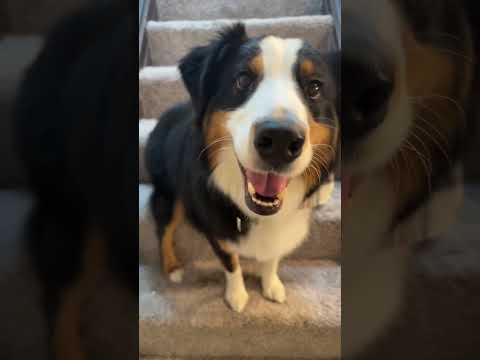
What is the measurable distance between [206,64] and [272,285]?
29 centimetres

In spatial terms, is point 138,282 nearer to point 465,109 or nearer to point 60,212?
point 60,212

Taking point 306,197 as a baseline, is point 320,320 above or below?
below

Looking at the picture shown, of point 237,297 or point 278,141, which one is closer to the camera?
point 278,141

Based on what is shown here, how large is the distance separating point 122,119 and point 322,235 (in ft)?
0.91

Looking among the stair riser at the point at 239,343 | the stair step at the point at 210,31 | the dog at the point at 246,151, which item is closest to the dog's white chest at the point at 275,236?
the dog at the point at 246,151

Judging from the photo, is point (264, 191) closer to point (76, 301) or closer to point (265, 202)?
point (265, 202)

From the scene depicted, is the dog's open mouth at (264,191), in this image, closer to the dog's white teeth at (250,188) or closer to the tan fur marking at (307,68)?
the dog's white teeth at (250,188)

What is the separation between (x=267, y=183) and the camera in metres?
Answer: 0.39

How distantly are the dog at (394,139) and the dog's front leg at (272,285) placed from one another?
0.08 meters

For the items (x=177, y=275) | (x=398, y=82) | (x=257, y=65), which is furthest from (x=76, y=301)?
(x=398, y=82)

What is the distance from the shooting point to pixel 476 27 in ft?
1.29

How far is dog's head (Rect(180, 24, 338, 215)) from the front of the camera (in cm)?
36

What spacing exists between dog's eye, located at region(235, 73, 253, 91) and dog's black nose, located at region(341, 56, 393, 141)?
0.11 meters

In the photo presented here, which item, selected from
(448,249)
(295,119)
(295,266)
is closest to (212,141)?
(295,119)
